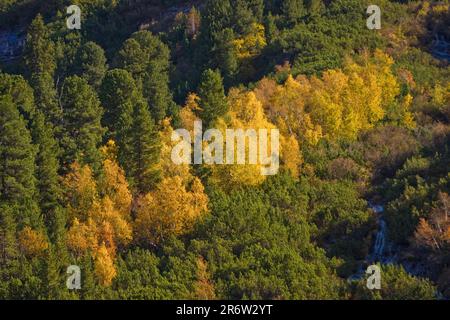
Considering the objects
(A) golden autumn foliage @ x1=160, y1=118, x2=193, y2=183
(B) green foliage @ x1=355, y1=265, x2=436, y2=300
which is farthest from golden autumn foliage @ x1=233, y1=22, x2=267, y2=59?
(B) green foliage @ x1=355, y1=265, x2=436, y2=300

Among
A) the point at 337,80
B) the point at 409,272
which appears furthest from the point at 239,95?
the point at 409,272

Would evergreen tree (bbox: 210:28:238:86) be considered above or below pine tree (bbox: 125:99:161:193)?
above

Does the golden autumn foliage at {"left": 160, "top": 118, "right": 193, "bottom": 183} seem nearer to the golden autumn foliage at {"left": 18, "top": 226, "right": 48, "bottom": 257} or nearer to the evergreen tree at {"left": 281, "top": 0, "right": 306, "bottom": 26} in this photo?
the golden autumn foliage at {"left": 18, "top": 226, "right": 48, "bottom": 257}

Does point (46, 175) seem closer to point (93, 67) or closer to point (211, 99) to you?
point (211, 99)

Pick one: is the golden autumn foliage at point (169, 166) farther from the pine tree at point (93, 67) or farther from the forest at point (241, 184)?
the pine tree at point (93, 67)

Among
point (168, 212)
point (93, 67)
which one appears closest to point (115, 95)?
point (168, 212)

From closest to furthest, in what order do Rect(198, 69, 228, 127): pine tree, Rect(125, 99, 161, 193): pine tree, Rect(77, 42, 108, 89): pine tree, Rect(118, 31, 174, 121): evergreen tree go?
Rect(125, 99, 161, 193): pine tree → Rect(198, 69, 228, 127): pine tree → Rect(118, 31, 174, 121): evergreen tree → Rect(77, 42, 108, 89): pine tree

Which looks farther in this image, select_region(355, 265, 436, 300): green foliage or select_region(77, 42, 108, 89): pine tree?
select_region(77, 42, 108, 89): pine tree
